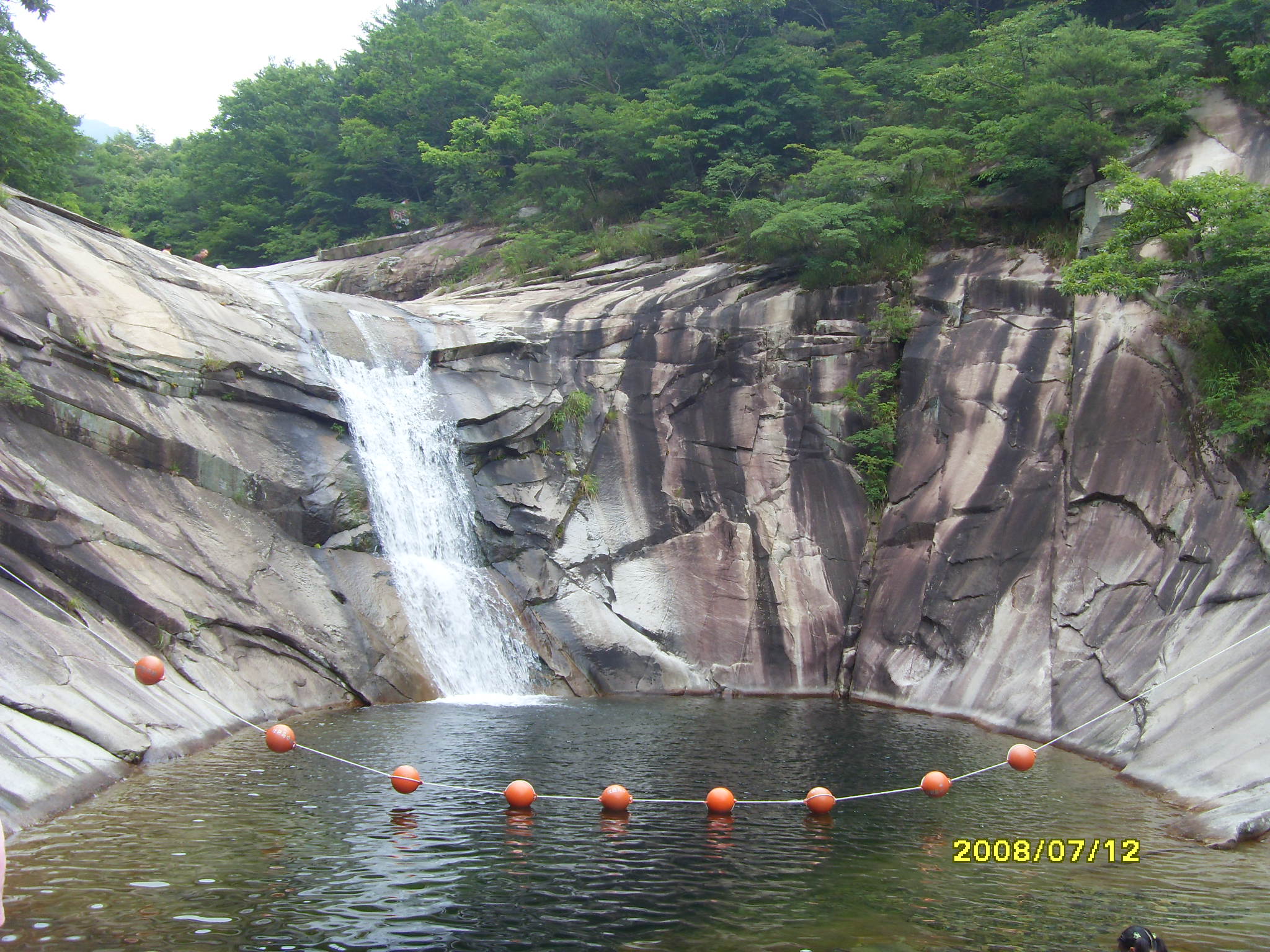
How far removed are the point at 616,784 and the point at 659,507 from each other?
10943 millimetres

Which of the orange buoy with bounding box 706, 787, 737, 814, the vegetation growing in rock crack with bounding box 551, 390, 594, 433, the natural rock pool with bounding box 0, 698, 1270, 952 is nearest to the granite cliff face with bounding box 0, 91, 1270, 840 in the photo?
the vegetation growing in rock crack with bounding box 551, 390, 594, 433

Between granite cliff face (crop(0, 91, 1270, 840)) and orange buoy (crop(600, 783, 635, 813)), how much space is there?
5185 mm

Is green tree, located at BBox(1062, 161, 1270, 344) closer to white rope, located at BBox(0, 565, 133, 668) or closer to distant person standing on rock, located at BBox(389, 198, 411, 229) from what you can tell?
white rope, located at BBox(0, 565, 133, 668)

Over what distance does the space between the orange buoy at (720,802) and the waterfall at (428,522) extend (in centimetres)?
865

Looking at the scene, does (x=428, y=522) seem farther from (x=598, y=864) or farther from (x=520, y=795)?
(x=598, y=864)

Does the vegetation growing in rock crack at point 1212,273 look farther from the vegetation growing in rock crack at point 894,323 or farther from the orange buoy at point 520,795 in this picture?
the orange buoy at point 520,795

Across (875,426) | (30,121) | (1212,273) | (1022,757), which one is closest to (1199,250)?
(1212,273)

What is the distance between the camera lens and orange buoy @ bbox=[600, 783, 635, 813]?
10.1m

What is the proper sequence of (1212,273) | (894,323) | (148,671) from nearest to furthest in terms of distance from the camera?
(148,671), (1212,273), (894,323)

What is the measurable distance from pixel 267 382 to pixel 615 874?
13.5 meters

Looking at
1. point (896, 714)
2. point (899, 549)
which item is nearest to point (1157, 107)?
point (899, 549)

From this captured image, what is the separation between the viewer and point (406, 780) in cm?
1029

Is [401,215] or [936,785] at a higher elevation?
[401,215]

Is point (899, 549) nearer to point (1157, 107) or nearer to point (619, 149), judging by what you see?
point (1157, 107)
